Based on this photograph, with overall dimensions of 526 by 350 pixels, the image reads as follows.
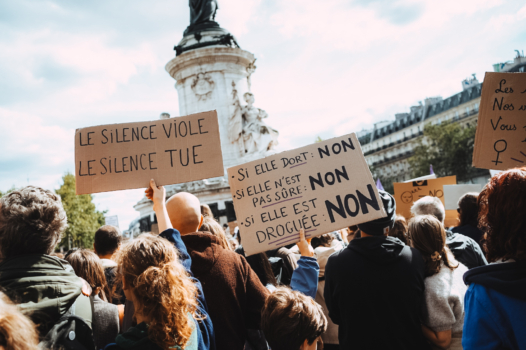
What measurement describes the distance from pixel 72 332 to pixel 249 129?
59.3ft

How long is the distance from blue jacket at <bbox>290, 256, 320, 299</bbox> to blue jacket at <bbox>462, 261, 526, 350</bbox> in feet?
3.50

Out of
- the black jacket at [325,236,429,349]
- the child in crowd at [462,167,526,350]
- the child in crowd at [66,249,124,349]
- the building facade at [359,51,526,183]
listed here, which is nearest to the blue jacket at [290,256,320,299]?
the black jacket at [325,236,429,349]

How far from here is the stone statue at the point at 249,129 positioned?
19828 millimetres

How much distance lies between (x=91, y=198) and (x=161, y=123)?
44517 millimetres

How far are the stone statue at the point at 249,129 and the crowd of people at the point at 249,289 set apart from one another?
1637cm

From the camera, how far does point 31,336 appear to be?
1.42 meters

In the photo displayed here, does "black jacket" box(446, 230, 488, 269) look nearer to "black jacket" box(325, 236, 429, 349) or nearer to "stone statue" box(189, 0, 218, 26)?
"black jacket" box(325, 236, 429, 349)

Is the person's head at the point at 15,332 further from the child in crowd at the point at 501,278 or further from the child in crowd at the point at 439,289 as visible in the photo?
the child in crowd at the point at 439,289

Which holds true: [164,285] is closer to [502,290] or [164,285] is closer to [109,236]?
[502,290]

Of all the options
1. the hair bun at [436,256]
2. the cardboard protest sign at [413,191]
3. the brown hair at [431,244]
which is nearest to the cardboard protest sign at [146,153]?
the brown hair at [431,244]

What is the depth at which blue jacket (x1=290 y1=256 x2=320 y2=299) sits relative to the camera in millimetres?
2732

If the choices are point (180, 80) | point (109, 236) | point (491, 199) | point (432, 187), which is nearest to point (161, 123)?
point (109, 236)

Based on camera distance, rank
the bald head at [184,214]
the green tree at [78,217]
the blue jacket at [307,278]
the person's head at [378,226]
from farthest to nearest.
Result: the green tree at [78,217] → the bald head at [184,214] → the person's head at [378,226] → the blue jacket at [307,278]

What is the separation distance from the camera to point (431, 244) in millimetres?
2834
